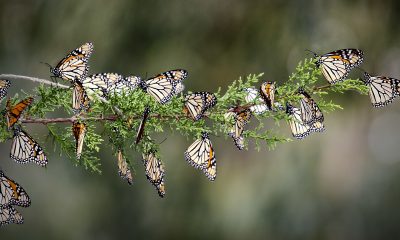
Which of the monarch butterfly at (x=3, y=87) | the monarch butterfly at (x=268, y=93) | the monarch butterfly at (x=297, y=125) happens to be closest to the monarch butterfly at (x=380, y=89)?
the monarch butterfly at (x=297, y=125)

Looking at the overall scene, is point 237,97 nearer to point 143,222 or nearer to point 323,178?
point 323,178

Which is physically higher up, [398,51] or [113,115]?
[398,51]

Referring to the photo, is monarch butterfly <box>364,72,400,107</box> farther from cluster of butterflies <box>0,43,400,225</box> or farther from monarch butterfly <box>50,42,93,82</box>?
monarch butterfly <box>50,42,93,82</box>

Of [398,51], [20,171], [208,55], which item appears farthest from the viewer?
[20,171]

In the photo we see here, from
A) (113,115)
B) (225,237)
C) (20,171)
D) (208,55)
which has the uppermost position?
(208,55)

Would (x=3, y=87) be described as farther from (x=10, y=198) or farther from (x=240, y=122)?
(x=240, y=122)

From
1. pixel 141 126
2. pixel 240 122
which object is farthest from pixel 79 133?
pixel 240 122

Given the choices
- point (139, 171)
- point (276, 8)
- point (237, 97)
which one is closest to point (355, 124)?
point (276, 8)

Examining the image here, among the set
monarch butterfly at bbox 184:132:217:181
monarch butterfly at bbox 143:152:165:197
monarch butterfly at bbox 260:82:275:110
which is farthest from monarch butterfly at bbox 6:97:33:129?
monarch butterfly at bbox 260:82:275:110
